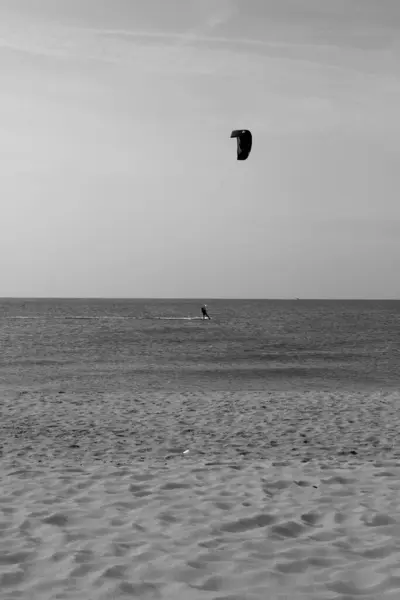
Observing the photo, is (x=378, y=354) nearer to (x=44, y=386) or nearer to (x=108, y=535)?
(x=44, y=386)

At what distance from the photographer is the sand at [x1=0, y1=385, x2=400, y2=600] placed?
4652 millimetres

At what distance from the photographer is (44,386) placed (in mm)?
17453

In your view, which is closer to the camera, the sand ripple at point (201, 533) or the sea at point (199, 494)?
the sand ripple at point (201, 533)

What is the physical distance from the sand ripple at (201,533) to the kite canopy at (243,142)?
217 inches

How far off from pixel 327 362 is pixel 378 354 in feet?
17.0

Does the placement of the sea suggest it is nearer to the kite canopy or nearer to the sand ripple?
the sand ripple

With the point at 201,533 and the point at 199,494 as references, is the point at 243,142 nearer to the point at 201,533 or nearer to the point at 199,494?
the point at 199,494

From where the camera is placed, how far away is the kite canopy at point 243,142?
10484 mm

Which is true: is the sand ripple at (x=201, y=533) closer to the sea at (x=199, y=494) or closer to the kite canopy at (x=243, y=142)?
the sea at (x=199, y=494)

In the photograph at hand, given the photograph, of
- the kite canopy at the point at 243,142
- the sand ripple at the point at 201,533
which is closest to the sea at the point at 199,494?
the sand ripple at the point at 201,533

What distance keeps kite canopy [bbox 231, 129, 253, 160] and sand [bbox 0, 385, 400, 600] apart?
501cm

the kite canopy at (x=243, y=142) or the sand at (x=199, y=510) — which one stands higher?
the kite canopy at (x=243, y=142)

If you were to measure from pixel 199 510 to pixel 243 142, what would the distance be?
6704 millimetres

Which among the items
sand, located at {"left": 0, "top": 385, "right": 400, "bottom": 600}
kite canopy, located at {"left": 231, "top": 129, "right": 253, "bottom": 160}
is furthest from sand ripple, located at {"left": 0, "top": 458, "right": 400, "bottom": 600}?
kite canopy, located at {"left": 231, "top": 129, "right": 253, "bottom": 160}
